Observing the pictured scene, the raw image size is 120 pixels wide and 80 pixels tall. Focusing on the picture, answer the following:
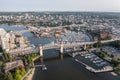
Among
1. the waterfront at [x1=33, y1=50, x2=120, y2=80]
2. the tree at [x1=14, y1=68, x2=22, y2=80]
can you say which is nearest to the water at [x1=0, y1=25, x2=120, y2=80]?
the waterfront at [x1=33, y1=50, x2=120, y2=80]

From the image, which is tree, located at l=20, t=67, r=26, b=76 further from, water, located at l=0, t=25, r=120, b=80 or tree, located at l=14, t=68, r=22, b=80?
water, located at l=0, t=25, r=120, b=80

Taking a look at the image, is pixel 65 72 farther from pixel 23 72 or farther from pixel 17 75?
pixel 17 75

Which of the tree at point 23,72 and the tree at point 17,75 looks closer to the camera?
the tree at point 17,75

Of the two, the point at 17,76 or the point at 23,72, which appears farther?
the point at 23,72

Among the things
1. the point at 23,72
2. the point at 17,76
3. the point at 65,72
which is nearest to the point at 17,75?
the point at 17,76

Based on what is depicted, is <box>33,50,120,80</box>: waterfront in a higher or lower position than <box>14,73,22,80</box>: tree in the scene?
lower

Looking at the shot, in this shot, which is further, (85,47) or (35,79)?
A: (85,47)

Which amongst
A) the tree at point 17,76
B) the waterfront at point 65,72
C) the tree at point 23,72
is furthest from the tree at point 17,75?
the waterfront at point 65,72

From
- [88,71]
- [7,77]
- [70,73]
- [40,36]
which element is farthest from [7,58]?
[40,36]

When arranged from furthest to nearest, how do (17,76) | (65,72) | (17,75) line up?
(65,72), (17,75), (17,76)

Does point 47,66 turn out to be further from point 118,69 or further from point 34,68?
point 118,69

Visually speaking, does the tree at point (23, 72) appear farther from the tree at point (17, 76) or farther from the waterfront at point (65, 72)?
the waterfront at point (65, 72)
